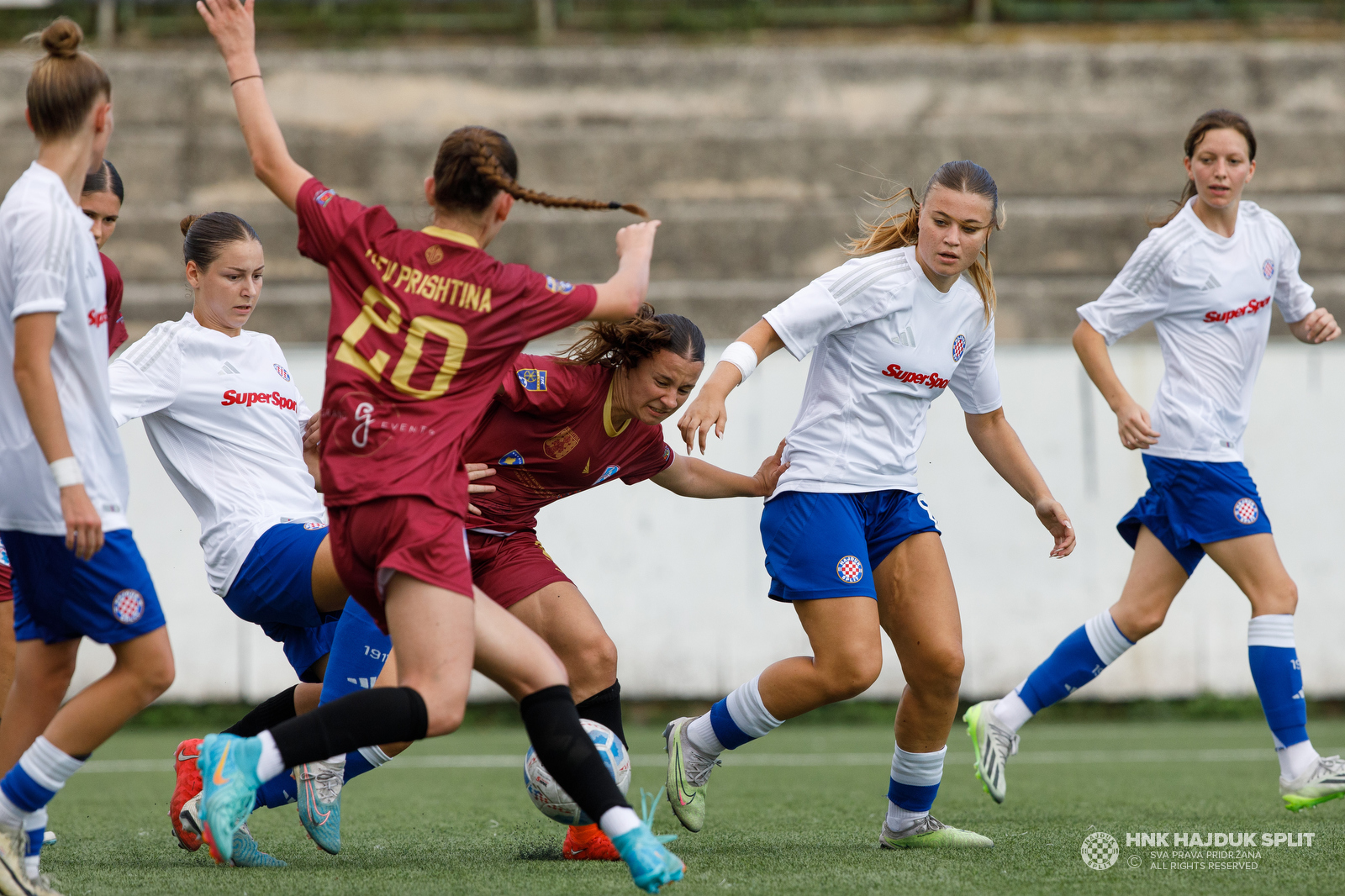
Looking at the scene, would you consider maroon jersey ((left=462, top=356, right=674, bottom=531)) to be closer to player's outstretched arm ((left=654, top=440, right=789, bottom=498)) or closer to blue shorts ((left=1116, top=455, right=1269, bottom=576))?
player's outstretched arm ((left=654, top=440, right=789, bottom=498))

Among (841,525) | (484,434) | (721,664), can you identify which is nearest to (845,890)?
(841,525)

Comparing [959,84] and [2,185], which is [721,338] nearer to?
[959,84]

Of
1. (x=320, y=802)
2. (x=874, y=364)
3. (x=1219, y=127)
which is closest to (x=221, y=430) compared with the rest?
(x=320, y=802)

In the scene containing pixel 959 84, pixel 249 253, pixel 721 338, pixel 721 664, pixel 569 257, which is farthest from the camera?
pixel 959 84

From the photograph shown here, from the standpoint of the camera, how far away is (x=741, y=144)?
36.4ft

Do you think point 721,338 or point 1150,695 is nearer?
point 1150,695

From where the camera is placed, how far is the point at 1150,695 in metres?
8.59

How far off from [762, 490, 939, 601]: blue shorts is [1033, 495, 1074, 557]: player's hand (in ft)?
1.33

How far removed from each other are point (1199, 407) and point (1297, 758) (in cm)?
122

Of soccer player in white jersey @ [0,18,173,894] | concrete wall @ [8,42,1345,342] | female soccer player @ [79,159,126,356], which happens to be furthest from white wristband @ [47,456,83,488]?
concrete wall @ [8,42,1345,342]

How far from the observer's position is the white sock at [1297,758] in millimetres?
4289

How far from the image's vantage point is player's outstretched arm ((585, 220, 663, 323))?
10.0 feet

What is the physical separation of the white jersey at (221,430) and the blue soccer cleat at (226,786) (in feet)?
4.12

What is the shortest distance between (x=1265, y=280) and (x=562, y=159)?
7.15m
